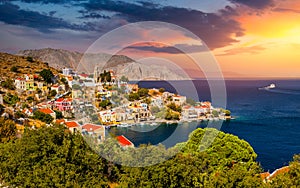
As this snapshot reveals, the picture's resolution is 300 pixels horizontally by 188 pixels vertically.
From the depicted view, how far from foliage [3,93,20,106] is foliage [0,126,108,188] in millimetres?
12029

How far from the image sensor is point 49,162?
181 inches

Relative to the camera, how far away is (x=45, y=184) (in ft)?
13.6

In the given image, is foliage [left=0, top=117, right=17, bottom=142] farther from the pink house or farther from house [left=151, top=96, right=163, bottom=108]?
house [left=151, top=96, right=163, bottom=108]

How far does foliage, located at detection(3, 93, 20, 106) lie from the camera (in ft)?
52.1

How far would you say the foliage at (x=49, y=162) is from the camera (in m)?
4.29

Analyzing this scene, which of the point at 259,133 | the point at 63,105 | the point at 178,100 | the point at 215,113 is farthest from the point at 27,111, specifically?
the point at 215,113

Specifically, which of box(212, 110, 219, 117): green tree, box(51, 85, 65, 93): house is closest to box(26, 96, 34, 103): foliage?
box(51, 85, 65, 93): house

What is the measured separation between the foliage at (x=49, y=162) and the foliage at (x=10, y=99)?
12.0 m

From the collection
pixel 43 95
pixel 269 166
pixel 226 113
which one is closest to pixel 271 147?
pixel 269 166

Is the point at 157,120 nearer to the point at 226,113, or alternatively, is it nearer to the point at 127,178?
the point at 226,113

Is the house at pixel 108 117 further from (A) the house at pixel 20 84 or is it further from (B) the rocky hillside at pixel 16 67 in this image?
(B) the rocky hillside at pixel 16 67

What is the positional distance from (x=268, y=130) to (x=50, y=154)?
16.0 meters

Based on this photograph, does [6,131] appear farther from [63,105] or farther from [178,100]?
[178,100]

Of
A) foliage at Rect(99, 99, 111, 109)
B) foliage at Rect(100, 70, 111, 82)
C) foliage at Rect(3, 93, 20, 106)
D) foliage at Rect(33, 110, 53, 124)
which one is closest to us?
foliage at Rect(33, 110, 53, 124)
